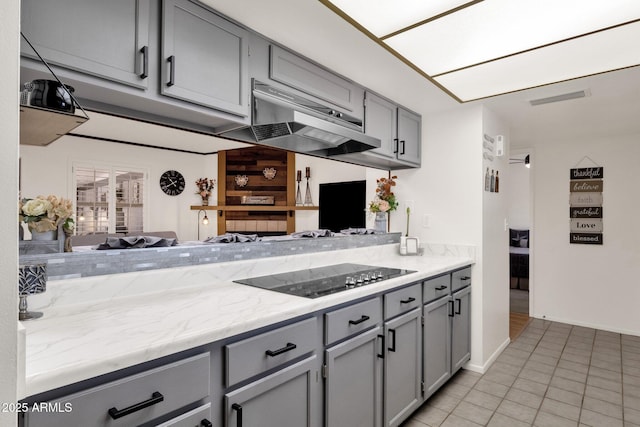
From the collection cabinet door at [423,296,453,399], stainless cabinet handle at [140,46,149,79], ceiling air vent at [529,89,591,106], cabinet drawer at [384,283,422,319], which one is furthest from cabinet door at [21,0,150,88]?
ceiling air vent at [529,89,591,106]

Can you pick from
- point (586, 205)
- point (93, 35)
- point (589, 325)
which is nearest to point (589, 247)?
point (586, 205)

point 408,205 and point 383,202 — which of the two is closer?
point 383,202

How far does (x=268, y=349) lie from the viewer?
1262mm

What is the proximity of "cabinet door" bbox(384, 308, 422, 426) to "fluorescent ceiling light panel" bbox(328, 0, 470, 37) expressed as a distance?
1495 millimetres

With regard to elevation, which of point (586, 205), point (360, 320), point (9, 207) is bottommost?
point (360, 320)

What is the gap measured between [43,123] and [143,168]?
112 inches

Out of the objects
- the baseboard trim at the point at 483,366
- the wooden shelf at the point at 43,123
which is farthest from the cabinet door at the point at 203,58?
the baseboard trim at the point at 483,366

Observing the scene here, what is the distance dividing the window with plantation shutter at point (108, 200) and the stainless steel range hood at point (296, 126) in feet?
7.77

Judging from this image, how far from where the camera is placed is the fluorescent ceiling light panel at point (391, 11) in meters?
1.46

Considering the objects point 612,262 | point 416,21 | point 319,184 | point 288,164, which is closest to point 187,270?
point 416,21

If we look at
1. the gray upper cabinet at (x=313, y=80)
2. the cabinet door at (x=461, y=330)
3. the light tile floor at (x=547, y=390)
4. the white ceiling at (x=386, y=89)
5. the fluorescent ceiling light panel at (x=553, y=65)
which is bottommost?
the light tile floor at (x=547, y=390)

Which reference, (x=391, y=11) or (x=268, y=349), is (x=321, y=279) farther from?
(x=391, y=11)

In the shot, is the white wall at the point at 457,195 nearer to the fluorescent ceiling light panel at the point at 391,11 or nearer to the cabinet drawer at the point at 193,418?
the fluorescent ceiling light panel at the point at 391,11

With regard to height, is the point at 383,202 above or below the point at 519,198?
below
